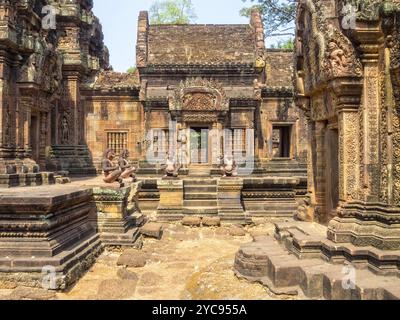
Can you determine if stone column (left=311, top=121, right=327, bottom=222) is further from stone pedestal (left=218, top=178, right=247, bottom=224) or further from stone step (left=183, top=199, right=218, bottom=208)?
stone step (left=183, top=199, right=218, bottom=208)

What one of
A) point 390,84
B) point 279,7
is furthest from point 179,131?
point 279,7

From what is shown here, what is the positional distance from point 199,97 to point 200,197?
483 centimetres

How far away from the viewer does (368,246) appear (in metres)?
5.83

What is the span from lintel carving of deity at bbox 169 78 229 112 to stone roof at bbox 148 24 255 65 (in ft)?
5.86

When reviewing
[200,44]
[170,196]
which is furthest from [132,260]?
[200,44]

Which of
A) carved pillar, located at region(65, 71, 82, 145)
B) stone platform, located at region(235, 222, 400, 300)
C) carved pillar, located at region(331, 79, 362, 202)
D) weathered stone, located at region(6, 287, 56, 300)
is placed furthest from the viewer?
carved pillar, located at region(65, 71, 82, 145)

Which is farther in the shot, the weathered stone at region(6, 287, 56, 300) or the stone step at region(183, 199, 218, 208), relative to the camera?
the stone step at region(183, 199, 218, 208)

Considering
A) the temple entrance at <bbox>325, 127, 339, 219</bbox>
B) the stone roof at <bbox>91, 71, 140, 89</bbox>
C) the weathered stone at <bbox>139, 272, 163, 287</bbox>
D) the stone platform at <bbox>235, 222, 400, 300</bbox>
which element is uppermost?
the stone roof at <bbox>91, 71, 140, 89</bbox>

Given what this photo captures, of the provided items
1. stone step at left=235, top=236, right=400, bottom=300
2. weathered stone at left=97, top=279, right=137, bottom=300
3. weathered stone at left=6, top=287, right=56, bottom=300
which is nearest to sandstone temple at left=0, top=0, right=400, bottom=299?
stone step at left=235, top=236, right=400, bottom=300

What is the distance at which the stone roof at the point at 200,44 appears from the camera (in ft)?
62.1

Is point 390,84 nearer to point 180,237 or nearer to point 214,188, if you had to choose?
point 180,237

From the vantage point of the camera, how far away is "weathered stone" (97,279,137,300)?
19.7 feet

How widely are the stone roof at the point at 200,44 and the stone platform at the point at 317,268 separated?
42.6 ft
